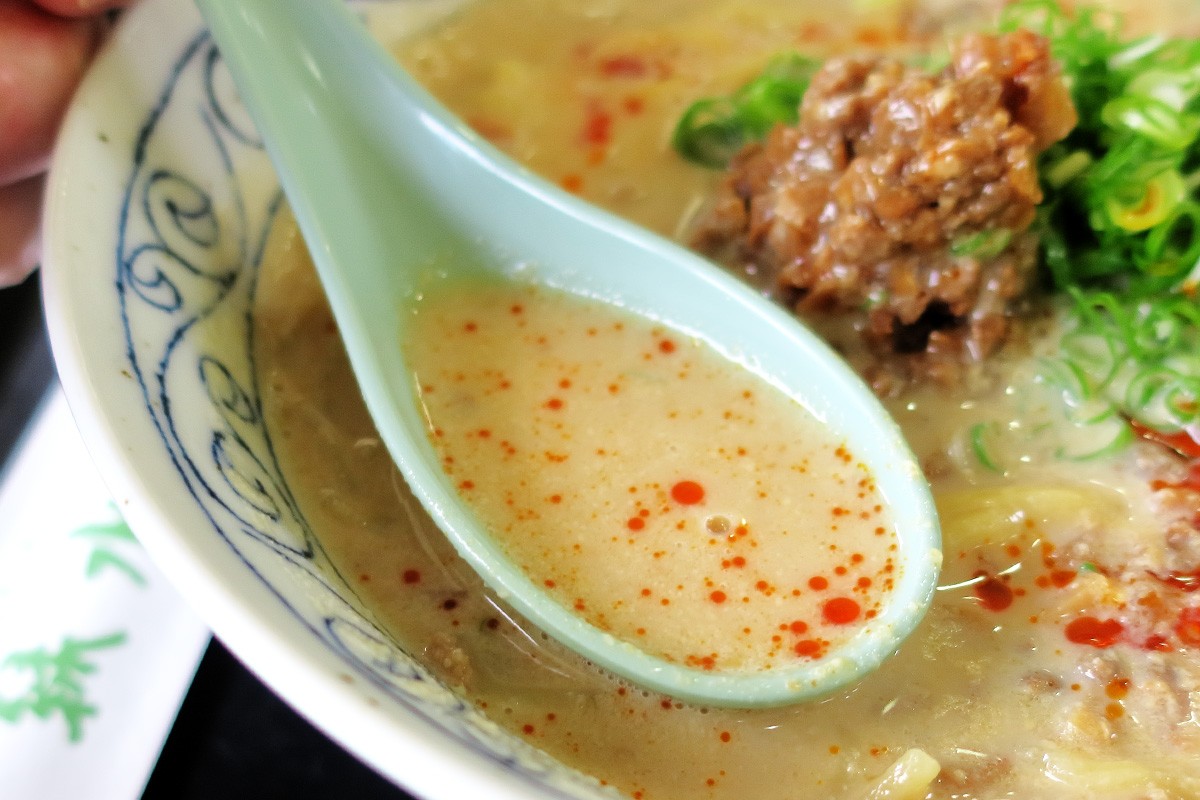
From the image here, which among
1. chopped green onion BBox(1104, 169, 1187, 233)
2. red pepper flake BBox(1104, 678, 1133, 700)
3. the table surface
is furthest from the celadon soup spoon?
chopped green onion BBox(1104, 169, 1187, 233)

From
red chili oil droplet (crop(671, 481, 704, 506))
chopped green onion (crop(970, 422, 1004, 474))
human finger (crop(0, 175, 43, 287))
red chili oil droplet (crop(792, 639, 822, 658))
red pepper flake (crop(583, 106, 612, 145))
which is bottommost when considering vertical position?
human finger (crop(0, 175, 43, 287))

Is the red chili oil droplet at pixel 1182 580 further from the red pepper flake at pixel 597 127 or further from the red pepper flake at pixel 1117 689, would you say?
the red pepper flake at pixel 597 127

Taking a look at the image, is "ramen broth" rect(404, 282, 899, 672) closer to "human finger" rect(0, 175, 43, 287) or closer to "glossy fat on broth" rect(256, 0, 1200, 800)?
"glossy fat on broth" rect(256, 0, 1200, 800)

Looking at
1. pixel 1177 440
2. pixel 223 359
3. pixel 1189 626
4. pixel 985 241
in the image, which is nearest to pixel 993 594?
pixel 1189 626

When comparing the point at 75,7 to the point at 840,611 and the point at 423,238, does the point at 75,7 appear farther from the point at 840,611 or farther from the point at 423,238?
the point at 840,611

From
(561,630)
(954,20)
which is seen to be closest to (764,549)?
(561,630)

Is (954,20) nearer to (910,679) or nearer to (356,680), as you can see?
(910,679)

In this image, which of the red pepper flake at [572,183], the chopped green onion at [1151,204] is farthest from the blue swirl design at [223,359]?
the chopped green onion at [1151,204]
